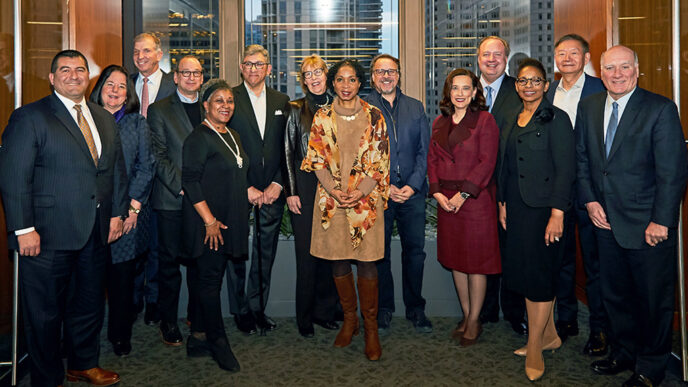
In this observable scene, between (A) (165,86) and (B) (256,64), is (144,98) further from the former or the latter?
(B) (256,64)

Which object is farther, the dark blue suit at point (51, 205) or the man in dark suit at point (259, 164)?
the man in dark suit at point (259, 164)

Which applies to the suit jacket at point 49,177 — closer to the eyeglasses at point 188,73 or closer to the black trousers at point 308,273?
the eyeglasses at point 188,73

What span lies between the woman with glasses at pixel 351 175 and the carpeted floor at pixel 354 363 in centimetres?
23

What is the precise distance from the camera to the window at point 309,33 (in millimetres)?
5516

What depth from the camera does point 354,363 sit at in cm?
313

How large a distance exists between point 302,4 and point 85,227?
3.77 m

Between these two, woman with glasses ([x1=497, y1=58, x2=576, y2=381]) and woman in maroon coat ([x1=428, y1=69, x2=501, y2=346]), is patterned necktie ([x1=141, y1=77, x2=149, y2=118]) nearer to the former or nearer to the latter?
woman in maroon coat ([x1=428, y1=69, x2=501, y2=346])

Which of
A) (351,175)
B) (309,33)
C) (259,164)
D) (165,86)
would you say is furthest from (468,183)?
(309,33)

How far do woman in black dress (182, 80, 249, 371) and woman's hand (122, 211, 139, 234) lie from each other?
1.34 ft

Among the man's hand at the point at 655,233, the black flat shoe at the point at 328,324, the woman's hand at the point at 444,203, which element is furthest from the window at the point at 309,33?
the man's hand at the point at 655,233

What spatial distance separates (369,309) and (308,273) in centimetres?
55

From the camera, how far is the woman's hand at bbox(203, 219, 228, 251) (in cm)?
289

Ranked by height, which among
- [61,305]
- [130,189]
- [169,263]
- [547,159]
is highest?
[547,159]

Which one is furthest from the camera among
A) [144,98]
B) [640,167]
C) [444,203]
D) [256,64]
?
[144,98]
